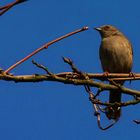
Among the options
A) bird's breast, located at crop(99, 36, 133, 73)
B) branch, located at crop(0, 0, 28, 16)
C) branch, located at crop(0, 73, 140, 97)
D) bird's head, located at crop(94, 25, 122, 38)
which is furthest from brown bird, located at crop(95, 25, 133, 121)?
branch, located at crop(0, 0, 28, 16)

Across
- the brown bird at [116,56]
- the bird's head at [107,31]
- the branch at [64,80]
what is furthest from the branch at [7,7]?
the bird's head at [107,31]

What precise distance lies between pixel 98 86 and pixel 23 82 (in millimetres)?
702

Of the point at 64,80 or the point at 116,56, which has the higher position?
the point at 116,56

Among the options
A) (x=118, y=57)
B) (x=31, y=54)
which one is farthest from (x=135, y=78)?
(x=118, y=57)

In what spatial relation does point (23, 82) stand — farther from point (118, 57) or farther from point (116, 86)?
point (118, 57)

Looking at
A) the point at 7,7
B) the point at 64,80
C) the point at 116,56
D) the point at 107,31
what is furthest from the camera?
the point at 107,31

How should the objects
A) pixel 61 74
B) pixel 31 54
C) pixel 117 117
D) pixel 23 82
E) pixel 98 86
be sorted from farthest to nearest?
pixel 117 117
pixel 98 86
pixel 61 74
pixel 23 82
pixel 31 54

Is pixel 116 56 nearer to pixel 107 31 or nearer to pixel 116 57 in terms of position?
pixel 116 57

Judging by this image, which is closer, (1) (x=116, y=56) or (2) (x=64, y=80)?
(2) (x=64, y=80)

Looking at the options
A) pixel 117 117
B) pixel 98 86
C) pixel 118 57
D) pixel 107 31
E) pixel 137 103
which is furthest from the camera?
pixel 107 31

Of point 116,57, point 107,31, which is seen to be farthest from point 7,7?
point 107,31

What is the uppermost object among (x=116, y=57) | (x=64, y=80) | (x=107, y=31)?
(x=107, y=31)

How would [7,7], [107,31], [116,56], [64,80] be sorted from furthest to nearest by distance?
[107,31]
[116,56]
[64,80]
[7,7]

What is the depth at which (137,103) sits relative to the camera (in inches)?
122
